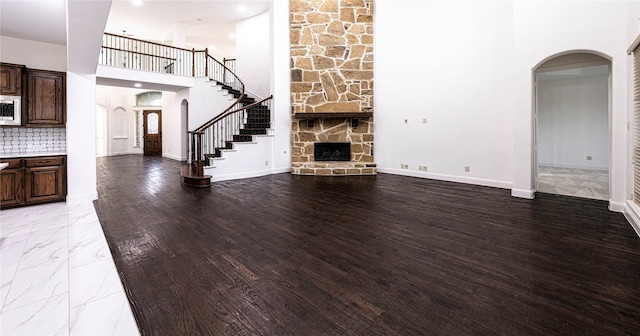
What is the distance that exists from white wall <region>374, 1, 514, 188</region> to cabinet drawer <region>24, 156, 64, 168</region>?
619cm

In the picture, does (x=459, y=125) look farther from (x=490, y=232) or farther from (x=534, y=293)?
(x=534, y=293)

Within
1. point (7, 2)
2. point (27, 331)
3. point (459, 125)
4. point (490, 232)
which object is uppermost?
point (7, 2)

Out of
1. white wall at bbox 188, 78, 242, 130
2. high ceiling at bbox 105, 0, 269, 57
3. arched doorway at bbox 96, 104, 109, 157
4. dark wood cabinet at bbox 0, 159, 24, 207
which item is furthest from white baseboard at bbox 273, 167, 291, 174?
arched doorway at bbox 96, 104, 109, 157

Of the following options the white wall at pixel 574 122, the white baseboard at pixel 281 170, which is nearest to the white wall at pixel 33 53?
the white baseboard at pixel 281 170

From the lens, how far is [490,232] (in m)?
2.96

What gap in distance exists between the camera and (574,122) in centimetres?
790

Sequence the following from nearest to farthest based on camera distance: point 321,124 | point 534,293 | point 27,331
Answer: point 27,331
point 534,293
point 321,124

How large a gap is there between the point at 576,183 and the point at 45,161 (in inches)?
365

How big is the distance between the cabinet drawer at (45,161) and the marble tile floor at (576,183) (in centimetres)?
789

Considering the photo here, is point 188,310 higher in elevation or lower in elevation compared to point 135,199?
lower

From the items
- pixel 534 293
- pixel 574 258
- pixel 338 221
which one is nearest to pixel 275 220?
pixel 338 221

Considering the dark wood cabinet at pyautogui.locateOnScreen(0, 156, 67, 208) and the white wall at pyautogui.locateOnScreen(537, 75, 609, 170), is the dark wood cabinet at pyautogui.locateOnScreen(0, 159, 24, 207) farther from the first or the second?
the white wall at pyautogui.locateOnScreen(537, 75, 609, 170)

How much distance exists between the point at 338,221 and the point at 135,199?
337 cm

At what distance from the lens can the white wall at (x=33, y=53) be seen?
14.3ft
